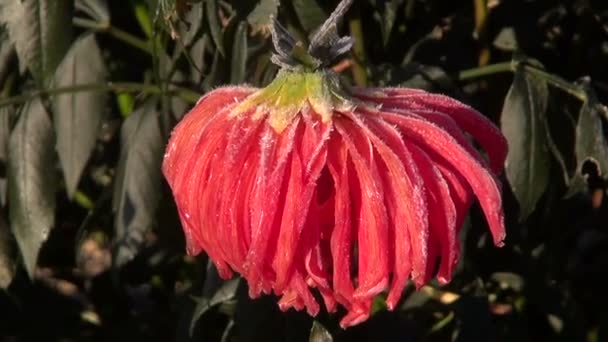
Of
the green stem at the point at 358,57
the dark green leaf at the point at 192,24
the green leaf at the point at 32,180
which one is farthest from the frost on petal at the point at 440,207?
the green leaf at the point at 32,180

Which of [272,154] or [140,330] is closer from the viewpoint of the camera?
[272,154]

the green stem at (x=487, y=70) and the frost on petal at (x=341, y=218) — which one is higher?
the frost on petal at (x=341, y=218)

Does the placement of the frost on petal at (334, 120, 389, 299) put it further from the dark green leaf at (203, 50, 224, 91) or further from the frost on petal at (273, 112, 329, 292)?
the dark green leaf at (203, 50, 224, 91)

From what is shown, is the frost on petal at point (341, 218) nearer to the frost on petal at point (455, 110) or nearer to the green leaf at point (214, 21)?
the frost on petal at point (455, 110)

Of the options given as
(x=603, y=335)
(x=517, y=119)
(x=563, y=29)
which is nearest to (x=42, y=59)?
(x=517, y=119)

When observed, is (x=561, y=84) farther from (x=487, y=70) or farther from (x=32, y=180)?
(x=32, y=180)

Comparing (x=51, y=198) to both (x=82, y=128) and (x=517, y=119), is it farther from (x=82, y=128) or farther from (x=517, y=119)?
(x=517, y=119)

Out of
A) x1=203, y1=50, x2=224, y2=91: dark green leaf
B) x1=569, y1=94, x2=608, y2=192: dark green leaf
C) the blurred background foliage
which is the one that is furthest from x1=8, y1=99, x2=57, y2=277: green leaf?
x1=569, y1=94, x2=608, y2=192: dark green leaf

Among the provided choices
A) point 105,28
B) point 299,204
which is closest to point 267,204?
point 299,204
